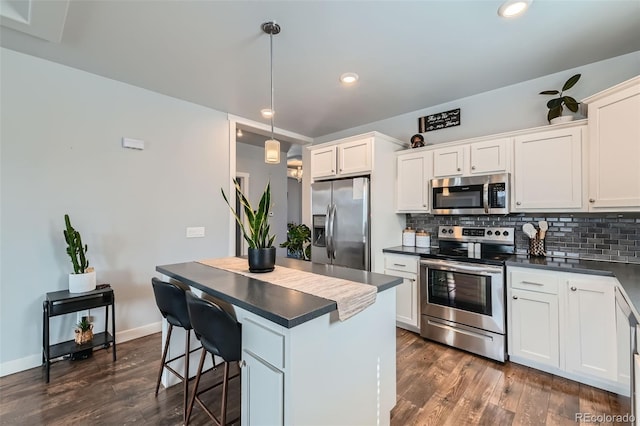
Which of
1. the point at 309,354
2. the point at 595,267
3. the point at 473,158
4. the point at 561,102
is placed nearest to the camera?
the point at 309,354

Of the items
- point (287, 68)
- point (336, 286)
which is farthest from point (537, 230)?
point (287, 68)

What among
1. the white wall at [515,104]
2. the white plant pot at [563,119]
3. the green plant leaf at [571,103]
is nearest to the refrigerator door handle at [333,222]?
the white wall at [515,104]

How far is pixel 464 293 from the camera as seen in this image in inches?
105

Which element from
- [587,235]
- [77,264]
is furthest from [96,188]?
[587,235]

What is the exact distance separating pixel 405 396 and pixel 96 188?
328 cm

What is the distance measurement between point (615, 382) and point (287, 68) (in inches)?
137

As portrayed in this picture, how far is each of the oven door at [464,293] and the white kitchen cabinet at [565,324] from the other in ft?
0.33

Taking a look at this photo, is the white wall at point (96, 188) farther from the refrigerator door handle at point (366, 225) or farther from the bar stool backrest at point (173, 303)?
the refrigerator door handle at point (366, 225)

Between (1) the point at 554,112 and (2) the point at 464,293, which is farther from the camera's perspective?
(2) the point at 464,293

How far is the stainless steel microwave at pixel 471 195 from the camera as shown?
8.97 ft

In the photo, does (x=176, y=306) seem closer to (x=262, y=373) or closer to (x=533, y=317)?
(x=262, y=373)

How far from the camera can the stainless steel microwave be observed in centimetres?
274

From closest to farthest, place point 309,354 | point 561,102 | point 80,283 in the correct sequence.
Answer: point 309,354 → point 80,283 → point 561,102

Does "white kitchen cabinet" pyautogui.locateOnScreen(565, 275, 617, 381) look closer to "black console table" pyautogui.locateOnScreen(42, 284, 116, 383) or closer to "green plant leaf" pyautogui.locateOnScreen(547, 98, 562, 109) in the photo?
"green plant leaf" pyautogui.locateOnScreen(547, 98, 562, 109)
